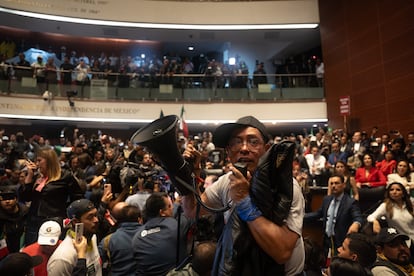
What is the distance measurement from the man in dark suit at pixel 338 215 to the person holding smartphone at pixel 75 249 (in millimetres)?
2592

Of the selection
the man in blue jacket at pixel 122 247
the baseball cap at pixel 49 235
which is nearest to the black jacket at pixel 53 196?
the man in blue jacket at pixel 122 247

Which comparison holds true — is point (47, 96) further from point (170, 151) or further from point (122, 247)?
point (170, 151)

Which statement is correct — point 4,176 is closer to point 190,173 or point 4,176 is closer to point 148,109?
point 190,173

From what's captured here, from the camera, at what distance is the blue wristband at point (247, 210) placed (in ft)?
4.42

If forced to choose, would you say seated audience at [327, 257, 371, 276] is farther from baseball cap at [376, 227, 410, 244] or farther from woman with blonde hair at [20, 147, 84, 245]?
woman with blonde hair at [20, 147, 84, 245]

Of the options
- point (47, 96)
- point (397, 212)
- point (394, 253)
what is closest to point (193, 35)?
point (47, 96)

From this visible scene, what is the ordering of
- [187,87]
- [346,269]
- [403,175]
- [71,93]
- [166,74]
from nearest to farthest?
[346,269] < [403,175] < [71,93] < [166,74] < [187,87]

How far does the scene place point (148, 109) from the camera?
46.8ft

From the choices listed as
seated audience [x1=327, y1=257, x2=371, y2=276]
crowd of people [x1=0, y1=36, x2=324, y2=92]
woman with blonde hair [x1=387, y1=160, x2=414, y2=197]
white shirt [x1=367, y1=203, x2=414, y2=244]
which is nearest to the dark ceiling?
crowd of people [x1=0, y1=36, x2=324, y2=92]

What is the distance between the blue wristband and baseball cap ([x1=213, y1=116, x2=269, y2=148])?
0.40m

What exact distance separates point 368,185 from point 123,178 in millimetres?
3782

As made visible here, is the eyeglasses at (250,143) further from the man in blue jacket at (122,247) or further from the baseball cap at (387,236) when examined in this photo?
the baseball cap at (387,236)

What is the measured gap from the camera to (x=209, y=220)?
7.34 ft

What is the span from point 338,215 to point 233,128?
2.98 meters
